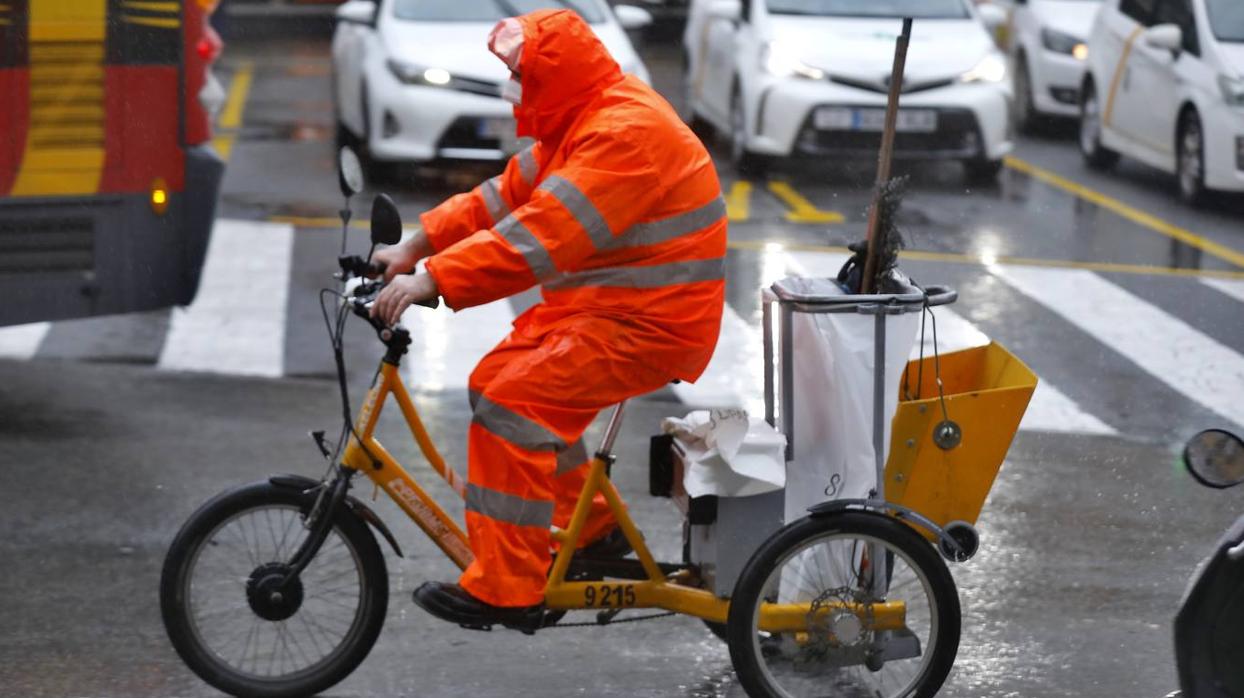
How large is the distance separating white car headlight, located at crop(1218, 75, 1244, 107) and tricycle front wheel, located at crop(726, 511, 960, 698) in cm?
887

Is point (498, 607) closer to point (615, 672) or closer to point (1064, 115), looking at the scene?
point (615, 672)

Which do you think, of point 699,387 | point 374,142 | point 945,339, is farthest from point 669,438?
point 374,142

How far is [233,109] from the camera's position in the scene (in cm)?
1867

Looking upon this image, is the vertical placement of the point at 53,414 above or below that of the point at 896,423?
below

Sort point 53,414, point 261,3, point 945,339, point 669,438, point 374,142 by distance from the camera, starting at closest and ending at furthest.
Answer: point 669,438 < point 53,414 < point 945,339 < point 374,142 < point 261,3

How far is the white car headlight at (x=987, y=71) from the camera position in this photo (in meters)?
14.3

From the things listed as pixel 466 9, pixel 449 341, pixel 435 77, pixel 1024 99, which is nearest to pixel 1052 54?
pixel 1024 99

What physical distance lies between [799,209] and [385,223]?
29.1ft

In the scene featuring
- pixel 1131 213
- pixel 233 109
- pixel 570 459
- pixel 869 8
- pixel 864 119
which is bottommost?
pixel 233 109

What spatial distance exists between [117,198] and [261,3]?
2044cm

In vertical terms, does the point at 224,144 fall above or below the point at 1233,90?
below

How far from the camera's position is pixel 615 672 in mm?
5461

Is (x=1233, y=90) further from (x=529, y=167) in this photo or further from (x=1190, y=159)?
(x=529, y=167)

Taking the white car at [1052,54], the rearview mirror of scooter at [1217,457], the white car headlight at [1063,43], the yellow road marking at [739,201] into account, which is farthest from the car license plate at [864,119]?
the rearview mirror of scooter at [1217,457]
